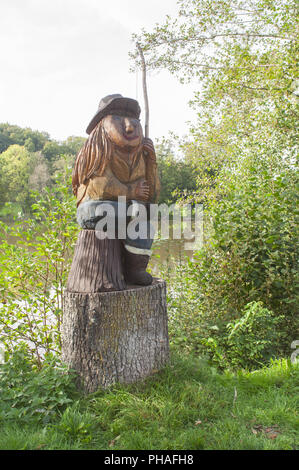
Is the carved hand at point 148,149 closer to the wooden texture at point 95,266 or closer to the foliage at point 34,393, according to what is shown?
the wooden texture at point 95,266

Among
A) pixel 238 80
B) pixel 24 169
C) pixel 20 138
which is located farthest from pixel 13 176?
pixel 238 80

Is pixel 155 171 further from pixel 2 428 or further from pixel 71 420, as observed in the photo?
pixel 2 428

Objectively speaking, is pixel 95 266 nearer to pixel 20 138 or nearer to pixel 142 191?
pixel 142 191

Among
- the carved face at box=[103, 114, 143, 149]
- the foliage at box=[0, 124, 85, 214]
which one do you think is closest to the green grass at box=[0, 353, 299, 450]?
the carved face at box=[103, 114, 143, 149]

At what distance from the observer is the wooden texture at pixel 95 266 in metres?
2.56

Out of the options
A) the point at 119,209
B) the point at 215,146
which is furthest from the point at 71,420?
the point at 215,146

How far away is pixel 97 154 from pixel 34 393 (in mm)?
1818

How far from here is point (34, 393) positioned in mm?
2320

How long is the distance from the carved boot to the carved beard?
0.70m

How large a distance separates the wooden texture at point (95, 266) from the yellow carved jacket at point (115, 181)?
1.04 ft

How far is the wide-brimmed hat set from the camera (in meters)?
2.79

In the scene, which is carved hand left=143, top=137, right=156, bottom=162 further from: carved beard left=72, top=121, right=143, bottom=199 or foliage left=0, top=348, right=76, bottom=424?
foliage left=0, top=348, right=76, bottom=424

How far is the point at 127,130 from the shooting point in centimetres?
268

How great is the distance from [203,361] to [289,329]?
4.91 ft
